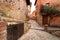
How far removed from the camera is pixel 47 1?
24562 millimetres

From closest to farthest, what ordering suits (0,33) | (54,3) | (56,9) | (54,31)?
(0,33) < (54,31) < (56,9) < (54,3)

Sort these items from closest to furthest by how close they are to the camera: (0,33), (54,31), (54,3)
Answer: (0,33)
(54,31)
(54,3)

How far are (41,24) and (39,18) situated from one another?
1258 mm

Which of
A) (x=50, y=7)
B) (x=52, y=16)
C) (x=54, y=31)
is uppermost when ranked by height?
(x=50, y=7)

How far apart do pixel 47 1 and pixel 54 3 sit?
66.3 inches

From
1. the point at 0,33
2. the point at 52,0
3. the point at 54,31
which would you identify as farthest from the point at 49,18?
the point at 0,33

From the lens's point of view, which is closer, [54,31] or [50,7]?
[54,31]

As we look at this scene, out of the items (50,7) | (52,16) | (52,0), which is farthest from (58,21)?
(52,0)

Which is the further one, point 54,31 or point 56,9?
point 56,9

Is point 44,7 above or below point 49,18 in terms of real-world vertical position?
above

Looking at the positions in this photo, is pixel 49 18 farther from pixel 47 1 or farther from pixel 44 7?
pixel 47 1

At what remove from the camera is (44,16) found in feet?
73.9

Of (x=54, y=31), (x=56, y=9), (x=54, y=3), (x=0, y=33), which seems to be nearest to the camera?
(x=0, y=33)

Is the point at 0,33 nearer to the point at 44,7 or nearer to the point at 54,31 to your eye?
the point at 54,31
